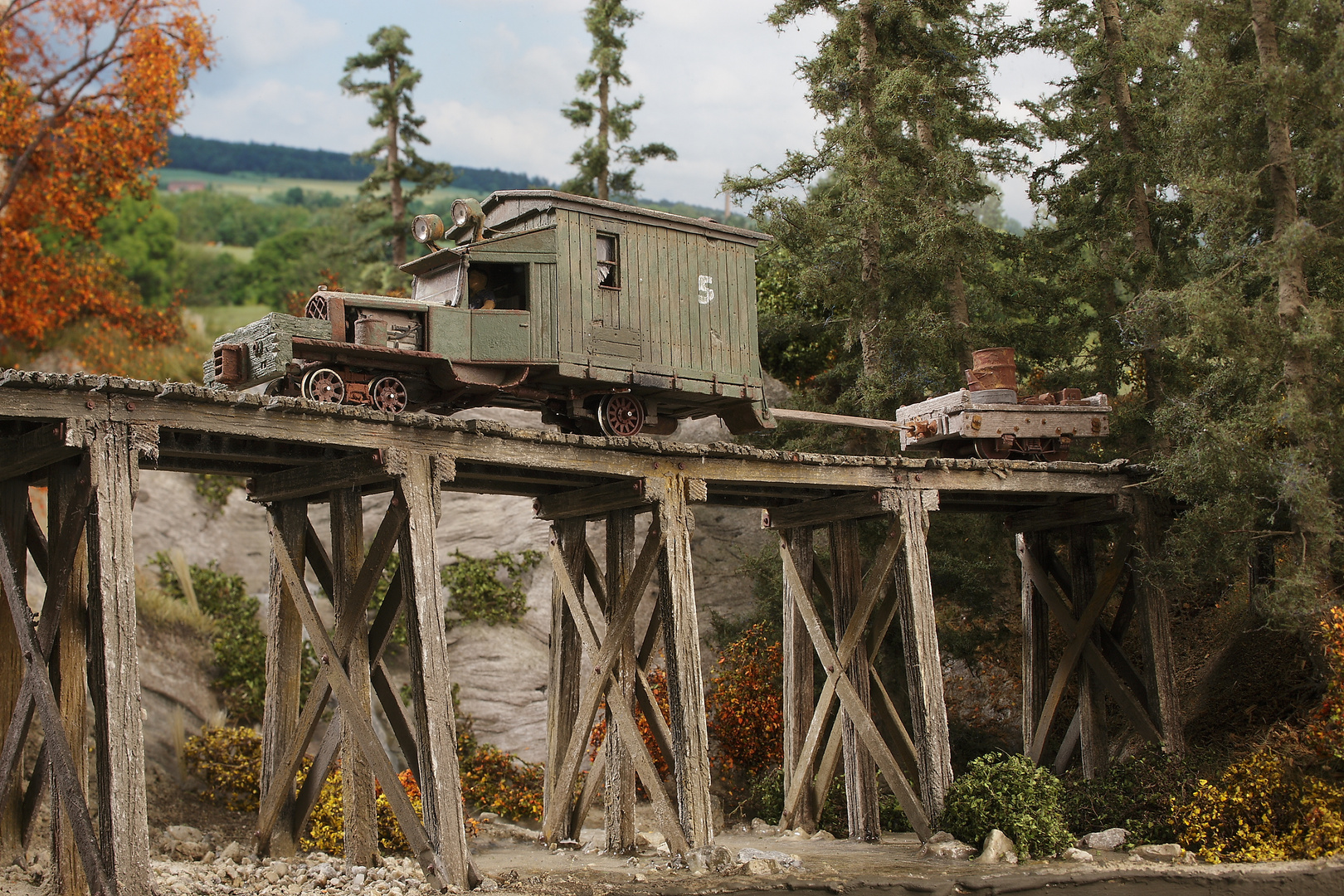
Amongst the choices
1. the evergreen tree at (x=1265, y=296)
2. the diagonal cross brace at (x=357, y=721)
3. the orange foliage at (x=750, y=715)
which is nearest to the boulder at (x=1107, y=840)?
the evergreen tree at (x=1265, y=296)

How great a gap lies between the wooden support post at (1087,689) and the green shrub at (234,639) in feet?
41.0

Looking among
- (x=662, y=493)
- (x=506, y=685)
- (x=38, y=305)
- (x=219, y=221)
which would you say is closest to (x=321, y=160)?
(x=219, y=221)

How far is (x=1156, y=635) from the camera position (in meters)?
17.2

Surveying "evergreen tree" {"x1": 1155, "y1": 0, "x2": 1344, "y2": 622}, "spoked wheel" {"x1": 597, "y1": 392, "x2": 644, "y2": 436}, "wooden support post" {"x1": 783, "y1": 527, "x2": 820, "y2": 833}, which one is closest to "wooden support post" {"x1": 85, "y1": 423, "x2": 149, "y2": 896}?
"spoked wheel" {"x1": 597, "y1": 392, "x2": 644, "y2": 436}

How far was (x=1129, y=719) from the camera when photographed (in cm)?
1730

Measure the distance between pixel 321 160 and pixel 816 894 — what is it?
4533 inches

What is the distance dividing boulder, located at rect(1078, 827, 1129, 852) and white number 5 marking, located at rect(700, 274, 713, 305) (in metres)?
8.55

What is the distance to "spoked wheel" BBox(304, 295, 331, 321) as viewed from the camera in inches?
447

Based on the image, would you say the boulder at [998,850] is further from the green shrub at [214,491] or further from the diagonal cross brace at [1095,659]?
the green shrub at [214,491]

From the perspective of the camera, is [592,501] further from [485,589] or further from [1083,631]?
[485,589]

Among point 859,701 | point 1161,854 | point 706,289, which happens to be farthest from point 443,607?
point 1161,854

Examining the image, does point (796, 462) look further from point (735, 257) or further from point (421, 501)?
point (421, 501)

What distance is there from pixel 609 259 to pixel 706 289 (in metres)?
1.36

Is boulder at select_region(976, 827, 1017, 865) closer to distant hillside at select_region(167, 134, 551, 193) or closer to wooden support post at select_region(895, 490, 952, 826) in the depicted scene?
wooden support post at select_region(895, 490, 952, 826)
